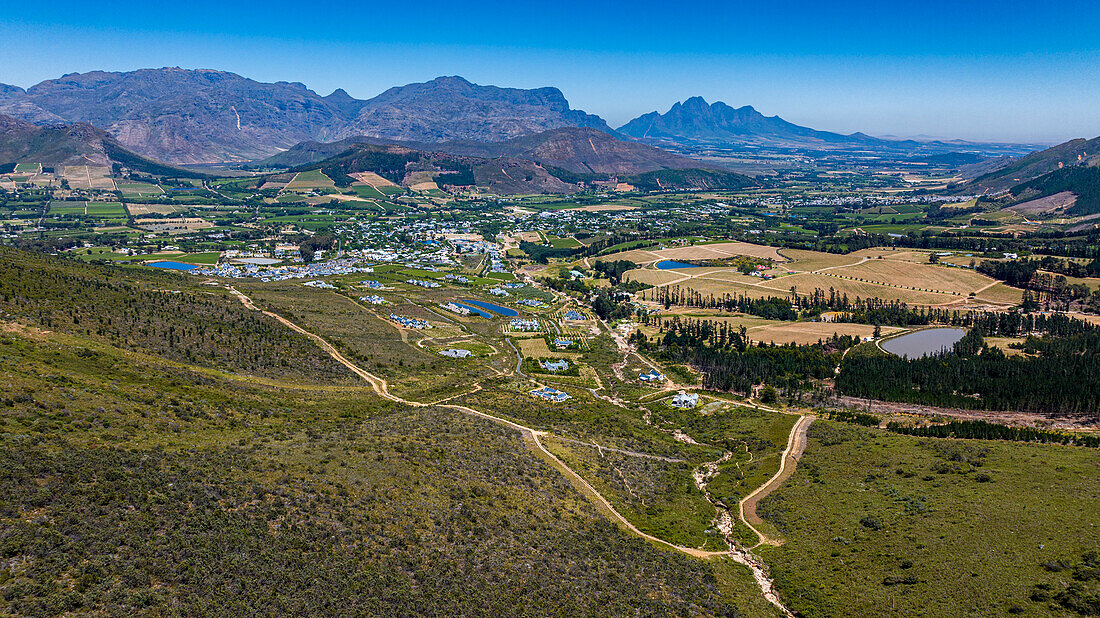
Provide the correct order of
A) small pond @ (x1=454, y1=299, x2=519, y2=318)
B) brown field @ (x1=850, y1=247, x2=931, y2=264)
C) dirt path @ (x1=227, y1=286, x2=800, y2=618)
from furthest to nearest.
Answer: brown field @ (x1=850, y1=247, x2=931, y2=264) → small pond @ (x1=454, y1=299, x2=519, y2=318) → dirt path @ (x1=227, y1=286, x2=800, y2=618)

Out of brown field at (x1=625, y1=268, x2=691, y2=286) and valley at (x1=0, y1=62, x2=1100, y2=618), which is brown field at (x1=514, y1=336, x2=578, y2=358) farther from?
brown field at (x1=625, y1=268, x2=691, y2=286)

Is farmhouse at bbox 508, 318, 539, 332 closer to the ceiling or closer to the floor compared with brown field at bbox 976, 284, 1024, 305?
closer to the floor

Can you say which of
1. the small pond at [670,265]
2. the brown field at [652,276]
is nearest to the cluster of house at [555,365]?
the brown field at [652,276]

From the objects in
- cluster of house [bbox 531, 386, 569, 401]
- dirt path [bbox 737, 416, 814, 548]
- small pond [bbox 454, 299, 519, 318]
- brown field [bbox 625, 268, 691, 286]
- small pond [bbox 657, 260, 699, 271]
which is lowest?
dirt path [bbox 737, 416, 814, 548]

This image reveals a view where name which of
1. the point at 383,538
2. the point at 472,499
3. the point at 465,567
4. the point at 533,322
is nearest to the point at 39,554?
the point at 383,538

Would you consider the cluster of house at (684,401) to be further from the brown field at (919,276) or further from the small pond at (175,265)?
the small pond at (175,265)

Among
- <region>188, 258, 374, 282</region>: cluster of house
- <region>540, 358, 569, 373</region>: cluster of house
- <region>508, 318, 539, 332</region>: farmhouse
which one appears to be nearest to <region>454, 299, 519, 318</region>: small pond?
<region>508, 318, 539, 332</region>: farmhouse

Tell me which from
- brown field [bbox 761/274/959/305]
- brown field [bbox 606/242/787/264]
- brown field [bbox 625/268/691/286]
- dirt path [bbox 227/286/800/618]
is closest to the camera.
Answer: dirt path [bbox 227/286/800/618]
